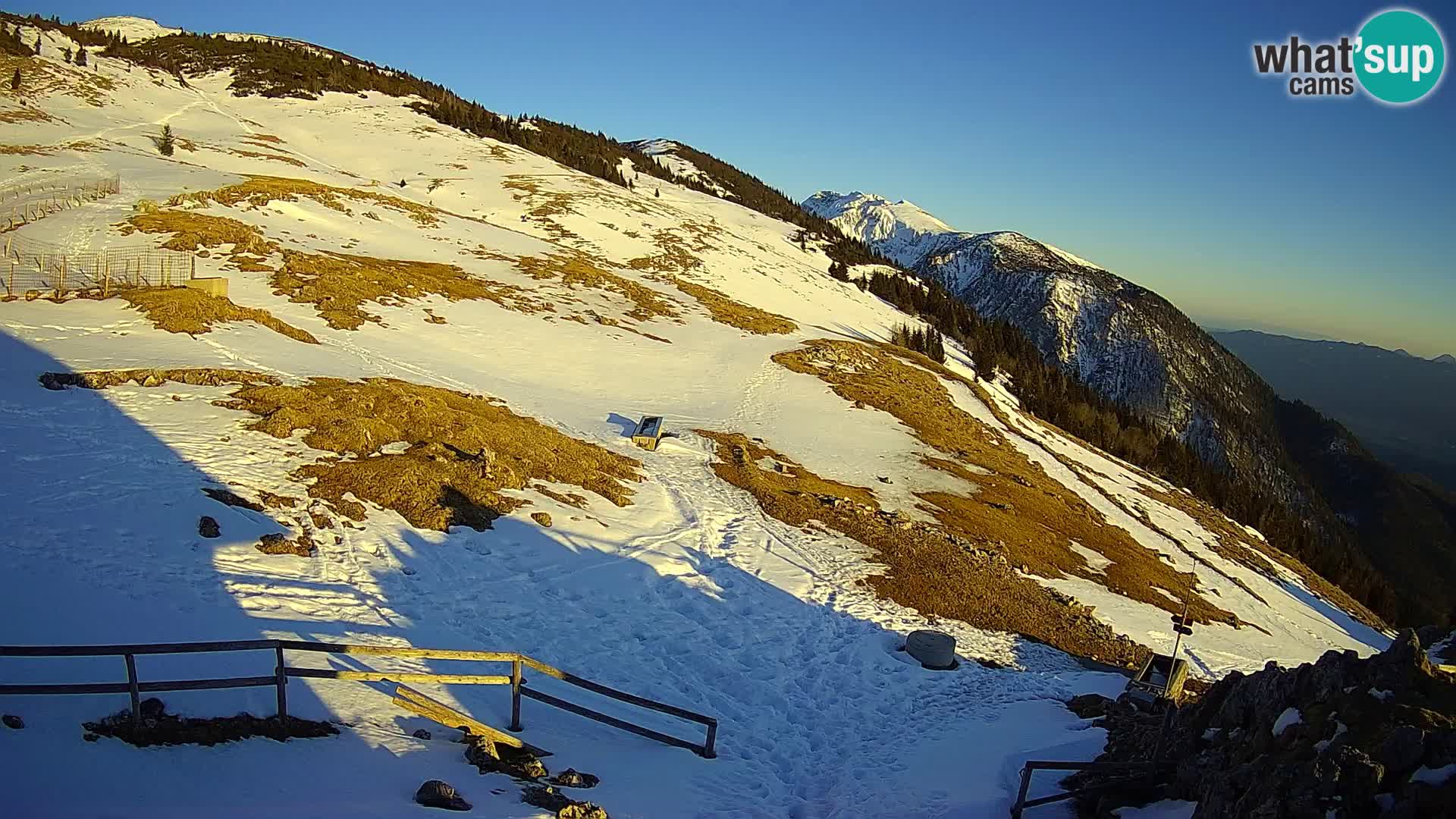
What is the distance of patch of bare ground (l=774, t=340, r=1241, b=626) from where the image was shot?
25391 millimetres

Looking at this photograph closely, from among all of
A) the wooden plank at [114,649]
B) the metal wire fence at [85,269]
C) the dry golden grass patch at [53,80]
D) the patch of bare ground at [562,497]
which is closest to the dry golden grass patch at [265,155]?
the dry golden grass patch at [53,80]

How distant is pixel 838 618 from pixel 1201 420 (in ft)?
562

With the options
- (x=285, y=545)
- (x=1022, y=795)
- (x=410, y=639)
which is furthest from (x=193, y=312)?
(x=1022, y=795)

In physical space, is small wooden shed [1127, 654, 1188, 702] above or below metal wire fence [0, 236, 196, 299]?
below

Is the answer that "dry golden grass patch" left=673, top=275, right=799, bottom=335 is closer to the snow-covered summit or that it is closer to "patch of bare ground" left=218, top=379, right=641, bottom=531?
"patch of bare ground" left=218, top=379, right=641, bottom=531

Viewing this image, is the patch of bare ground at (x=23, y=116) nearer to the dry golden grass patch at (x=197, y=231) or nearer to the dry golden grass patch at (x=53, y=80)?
the dry golden grass patch at (x=53, y=80)

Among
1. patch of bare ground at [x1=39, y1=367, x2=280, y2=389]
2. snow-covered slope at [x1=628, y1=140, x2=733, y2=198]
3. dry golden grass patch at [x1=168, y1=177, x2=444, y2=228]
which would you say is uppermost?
snow-covered slope at [x1=628, y1=140, x2=733, y2=198]

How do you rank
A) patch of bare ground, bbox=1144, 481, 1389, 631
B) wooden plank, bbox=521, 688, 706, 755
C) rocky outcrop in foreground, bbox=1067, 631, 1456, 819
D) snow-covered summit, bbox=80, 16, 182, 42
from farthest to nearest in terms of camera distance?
1. snow-covered summit, bbox=80, 16, 182, 42
2. patch of bare ground, bbox=1144, 481, 1389, 631
3. wooden plank, bbox=521, 688, 706, 755
4. rocky outcrop in foreground, bbox=1067, 631, 1456, 819

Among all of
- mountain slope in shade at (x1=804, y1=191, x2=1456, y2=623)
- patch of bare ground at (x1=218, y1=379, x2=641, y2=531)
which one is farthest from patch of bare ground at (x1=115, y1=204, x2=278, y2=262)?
mountain slope in shade at (x1=804, y1=191, x2=1456, y2=623)

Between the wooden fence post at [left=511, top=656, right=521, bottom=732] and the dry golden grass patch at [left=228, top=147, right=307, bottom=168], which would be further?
the dry golden grass patch at [left=228, top=147, right=307, bottom=168]

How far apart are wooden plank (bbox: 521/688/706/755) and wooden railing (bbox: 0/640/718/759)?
11mm

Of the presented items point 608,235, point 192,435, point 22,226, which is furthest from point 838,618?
point 608,235

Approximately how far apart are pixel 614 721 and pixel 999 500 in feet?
75.8

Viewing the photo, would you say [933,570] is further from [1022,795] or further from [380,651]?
[380,651]
